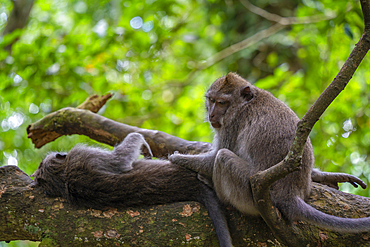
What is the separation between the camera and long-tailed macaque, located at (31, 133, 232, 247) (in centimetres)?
377

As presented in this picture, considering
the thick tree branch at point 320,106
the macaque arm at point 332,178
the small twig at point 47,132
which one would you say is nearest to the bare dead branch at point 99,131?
the small twig at point 47,132

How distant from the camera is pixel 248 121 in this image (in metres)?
4.05

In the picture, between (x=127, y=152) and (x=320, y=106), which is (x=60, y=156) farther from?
(x=320, y=106)

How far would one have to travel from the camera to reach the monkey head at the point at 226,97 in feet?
14.2

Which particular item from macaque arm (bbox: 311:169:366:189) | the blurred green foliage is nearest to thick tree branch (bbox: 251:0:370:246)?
macaque arm (bbox: 311:169:366:189)

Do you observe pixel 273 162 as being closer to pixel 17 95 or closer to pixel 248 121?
pixel 248 121

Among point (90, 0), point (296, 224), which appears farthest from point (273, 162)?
point (90, 0)

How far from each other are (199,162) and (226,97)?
960 mm

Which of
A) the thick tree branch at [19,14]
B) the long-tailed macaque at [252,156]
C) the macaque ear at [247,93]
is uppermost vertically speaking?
the thick tree branch at [19,14]

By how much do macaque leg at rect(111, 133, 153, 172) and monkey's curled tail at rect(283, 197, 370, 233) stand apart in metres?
2.12

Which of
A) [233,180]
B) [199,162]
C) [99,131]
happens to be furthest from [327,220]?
[99,131]

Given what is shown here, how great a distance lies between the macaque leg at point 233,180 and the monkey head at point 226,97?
719mm

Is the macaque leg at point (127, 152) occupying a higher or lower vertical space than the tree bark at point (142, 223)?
higher

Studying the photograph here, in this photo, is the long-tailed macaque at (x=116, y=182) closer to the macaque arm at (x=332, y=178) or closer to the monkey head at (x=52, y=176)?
the monkey head at (x=52, y=176)
